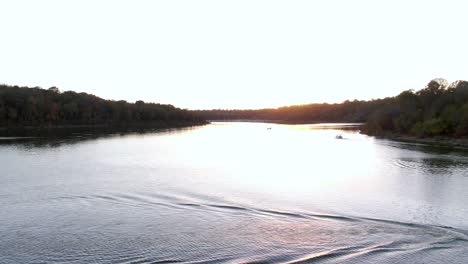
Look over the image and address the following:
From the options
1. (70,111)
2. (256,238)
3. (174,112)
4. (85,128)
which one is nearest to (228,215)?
(256,238)

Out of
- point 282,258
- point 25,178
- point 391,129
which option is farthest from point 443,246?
point 391,129

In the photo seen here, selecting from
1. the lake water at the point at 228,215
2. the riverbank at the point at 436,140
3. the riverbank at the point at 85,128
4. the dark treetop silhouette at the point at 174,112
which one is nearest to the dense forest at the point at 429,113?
the dark treetop silhouette at the point at 174,112

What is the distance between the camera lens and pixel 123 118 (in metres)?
122

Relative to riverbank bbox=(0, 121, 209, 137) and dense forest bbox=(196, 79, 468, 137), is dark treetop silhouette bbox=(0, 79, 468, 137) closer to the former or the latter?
dense forest bbox=(196, 79, 468, 137)

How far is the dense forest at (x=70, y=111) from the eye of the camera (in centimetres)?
8994

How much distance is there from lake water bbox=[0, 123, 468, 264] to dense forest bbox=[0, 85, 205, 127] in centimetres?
6855

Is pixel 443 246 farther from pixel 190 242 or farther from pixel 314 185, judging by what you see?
pixel 314 185

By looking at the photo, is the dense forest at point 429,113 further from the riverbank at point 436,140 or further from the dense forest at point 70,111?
the dense forest at point 70,111

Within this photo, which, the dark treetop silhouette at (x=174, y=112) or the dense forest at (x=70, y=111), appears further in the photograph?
the dense forest at (x=70, y=111)

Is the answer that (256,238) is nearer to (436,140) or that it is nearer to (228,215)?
(228,215)

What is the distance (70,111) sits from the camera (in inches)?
4072

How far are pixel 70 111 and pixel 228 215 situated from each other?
96.8 m

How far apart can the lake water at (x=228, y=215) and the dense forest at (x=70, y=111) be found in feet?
225

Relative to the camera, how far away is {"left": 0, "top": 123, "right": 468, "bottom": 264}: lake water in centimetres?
1128
